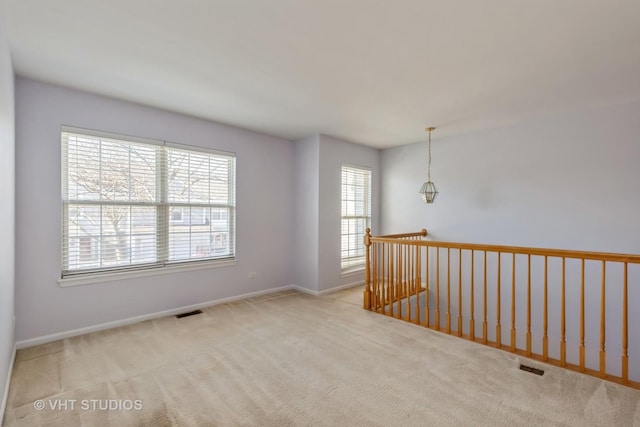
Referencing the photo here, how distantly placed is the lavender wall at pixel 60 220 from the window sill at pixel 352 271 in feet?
4.17

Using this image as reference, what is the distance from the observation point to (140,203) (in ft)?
11.1

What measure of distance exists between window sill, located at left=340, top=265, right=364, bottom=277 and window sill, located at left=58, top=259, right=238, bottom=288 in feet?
6.12

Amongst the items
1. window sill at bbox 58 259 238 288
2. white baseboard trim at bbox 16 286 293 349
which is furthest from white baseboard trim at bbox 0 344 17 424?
window sill at bbox 58 259 238 288

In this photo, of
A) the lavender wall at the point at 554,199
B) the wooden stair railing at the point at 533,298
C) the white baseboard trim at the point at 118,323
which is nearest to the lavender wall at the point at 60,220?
the white baseboard trim at the point at 118,323

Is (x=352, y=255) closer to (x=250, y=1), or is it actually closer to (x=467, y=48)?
(x=467, y=48)

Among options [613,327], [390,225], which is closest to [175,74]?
[390,225]

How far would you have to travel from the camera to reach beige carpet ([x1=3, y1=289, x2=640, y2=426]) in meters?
1.87

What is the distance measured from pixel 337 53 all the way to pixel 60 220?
3.04 meters

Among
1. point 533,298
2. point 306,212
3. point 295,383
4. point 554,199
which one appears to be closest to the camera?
point 295,383

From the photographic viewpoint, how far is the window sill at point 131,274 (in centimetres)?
299

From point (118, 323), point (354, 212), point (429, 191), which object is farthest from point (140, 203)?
point (429, 191)

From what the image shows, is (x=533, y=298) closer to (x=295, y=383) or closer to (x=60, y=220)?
(x=295, y=383)

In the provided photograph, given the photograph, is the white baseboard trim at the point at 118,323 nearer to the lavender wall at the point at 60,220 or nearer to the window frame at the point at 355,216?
the lavender wall at the point at 60,220

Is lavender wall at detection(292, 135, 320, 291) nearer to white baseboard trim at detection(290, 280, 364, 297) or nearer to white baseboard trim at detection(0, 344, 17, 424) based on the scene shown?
white baseboard trim at detection(290, 280, 364, 297)
